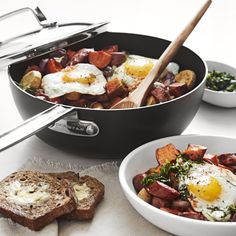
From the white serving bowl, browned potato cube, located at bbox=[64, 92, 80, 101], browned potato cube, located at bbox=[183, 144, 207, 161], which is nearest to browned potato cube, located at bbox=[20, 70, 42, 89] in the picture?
browned potato cube, located at bbox=[64, 92, 80, 101]

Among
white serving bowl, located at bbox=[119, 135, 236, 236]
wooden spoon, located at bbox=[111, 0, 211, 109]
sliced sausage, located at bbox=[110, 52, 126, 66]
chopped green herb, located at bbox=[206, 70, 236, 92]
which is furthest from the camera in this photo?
chopped green herb, located at bbox=[206, 70, 236, 92]

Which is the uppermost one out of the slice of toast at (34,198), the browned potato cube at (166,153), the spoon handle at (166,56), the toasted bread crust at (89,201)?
the spoon handle at (166,56)

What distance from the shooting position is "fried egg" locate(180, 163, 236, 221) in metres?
1.86

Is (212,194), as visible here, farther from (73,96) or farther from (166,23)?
(166,23)

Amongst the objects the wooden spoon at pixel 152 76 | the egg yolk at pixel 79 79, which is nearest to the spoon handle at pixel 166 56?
the wooden spoon at pixel 152 76

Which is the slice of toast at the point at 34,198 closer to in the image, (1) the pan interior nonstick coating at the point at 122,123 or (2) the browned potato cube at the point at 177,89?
(1) the pan interior nonstick coating at the point at 122,123

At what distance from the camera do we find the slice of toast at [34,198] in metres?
1.91

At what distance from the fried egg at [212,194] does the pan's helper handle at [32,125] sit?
0.44 m

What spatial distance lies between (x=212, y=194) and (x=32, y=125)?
57 centimetres

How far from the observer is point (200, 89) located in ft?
7.39

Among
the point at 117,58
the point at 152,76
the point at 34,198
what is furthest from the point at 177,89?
the point at 34,198

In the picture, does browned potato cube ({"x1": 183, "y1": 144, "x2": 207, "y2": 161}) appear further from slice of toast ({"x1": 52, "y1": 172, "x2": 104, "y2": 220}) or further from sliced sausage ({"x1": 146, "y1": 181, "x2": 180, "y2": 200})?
slice of toast ({"x1": 52, "y1": 172, "x2": 104, "y2": 220})

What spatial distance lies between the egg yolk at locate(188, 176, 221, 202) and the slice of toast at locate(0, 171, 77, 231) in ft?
1.21

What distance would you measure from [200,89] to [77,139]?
0.46 metres
